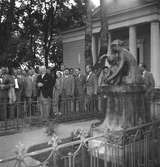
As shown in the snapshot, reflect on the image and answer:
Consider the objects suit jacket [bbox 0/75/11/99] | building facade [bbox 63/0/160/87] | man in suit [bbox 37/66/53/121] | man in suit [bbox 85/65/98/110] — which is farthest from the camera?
building facade [bbox 63/0/160/87]

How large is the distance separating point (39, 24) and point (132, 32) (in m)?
14.0

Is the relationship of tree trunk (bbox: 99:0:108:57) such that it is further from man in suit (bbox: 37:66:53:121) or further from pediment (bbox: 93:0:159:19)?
man in suit (bbox: 37:66:53:121)

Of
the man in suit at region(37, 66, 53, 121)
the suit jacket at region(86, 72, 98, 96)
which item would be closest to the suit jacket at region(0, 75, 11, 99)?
the man in suit at region(37, 66, 53, 121)

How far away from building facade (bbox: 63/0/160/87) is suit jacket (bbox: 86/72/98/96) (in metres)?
2.83

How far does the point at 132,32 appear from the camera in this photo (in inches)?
730

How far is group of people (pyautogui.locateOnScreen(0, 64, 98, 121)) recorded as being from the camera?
956cm

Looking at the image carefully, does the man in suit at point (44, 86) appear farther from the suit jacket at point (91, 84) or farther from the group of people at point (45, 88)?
the suit jacket at point (91, 84)

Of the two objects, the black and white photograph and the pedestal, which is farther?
the pedestal

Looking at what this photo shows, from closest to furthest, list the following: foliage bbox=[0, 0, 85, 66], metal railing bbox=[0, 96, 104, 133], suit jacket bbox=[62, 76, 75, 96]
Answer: metal railing bbox=[0, 96, 104, 133]
suit jacket bbox=[62, 76, 75, 96]
foliage bbox=[0, 0, 85, 66]

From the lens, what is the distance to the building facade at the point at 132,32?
676 inches

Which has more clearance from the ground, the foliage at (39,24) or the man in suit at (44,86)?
the foliage at (39,24)

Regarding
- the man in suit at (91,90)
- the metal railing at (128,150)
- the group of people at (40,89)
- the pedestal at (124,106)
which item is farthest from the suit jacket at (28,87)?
the metal railing at (128,150)

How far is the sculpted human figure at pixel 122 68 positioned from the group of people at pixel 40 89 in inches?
164

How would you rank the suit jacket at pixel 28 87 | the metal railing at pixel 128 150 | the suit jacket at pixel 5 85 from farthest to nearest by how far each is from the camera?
the suit jacket at pixel 28 87, the suit jacket at pixel 5 85, the metal railing at pixel 128 150
